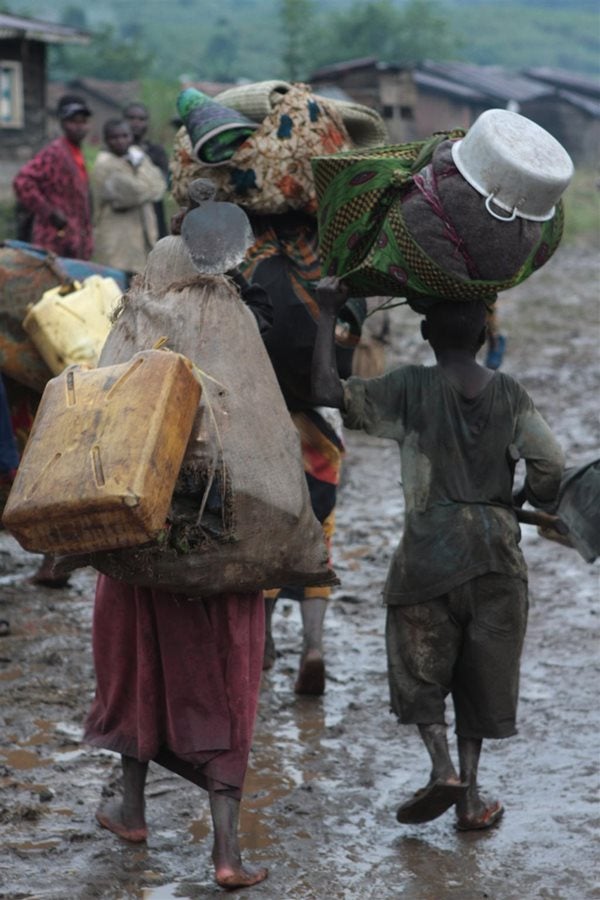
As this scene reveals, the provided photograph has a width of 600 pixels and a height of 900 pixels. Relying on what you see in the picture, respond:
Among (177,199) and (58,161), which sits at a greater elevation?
(177,199)

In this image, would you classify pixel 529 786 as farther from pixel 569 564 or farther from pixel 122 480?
pixel 569 564

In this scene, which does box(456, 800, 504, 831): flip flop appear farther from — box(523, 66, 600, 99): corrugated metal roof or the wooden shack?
box(523, 66, 600, 99): corrugated metal roof

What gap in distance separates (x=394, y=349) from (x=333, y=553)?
646 centimetres

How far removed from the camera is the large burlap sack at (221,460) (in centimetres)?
363

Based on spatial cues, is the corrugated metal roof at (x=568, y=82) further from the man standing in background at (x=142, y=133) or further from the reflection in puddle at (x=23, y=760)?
the reflection in puddle at (x=23, y=760)

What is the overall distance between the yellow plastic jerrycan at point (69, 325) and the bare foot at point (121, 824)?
1886 millimetres

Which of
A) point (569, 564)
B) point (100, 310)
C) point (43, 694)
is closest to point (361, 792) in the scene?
point (43, 694)

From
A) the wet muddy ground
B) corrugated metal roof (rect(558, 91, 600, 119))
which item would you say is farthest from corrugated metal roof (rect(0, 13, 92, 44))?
corrugated metal roof (rect(558, 91, 600, 119))

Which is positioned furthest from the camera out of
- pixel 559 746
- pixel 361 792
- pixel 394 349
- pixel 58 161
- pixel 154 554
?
pixel 394 349

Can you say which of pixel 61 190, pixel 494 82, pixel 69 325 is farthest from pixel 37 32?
pixel 494 82

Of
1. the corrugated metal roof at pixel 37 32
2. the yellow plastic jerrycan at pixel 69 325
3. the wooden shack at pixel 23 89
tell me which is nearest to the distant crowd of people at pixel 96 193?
the yellow plastic jerrycan at pixel 69 325

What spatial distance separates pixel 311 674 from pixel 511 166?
2.25 metres

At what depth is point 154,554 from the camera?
362 cm

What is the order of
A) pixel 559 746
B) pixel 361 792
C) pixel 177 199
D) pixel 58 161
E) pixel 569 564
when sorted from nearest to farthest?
pixel 361 792 → pixel 559 746 → pixel 177 199 → pixel 569 564 → pixel 58 161
